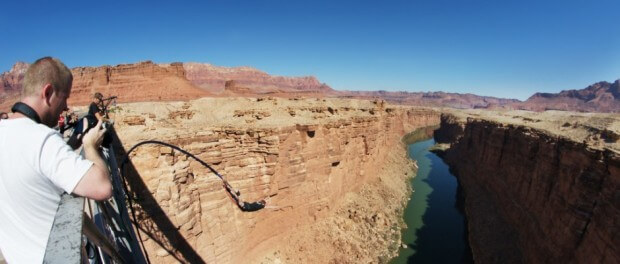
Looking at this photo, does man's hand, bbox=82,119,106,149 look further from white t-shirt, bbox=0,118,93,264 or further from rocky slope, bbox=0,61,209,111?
rocky slope, bbox=0,61,209,111

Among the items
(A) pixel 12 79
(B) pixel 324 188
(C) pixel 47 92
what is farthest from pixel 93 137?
(A) pixel 12 79

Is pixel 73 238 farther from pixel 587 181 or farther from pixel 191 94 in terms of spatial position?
pixel 191 94

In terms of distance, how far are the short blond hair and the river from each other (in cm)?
2102

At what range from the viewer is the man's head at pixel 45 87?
7.49ft

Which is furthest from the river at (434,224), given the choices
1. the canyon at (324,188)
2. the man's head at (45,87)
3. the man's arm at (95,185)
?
the man's head at (45,87)

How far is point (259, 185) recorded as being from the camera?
15.3m

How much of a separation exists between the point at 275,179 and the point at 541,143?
17481 millimetres

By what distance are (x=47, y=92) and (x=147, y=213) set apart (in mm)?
9452

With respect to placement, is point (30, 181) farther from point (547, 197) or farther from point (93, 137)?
point (547, 197)

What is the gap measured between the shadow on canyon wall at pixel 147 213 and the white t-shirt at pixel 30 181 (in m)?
8.81

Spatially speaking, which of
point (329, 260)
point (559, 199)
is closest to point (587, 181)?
point (559, 199)

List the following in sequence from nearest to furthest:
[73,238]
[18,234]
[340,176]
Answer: [73,238] < [18,234] < [340,176]

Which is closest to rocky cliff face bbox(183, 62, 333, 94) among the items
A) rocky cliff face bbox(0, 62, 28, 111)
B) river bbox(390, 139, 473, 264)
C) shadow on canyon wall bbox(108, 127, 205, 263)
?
rocky cliff face bbox(0, 62, 28, 111)

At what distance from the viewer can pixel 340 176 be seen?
2169 centimetres
